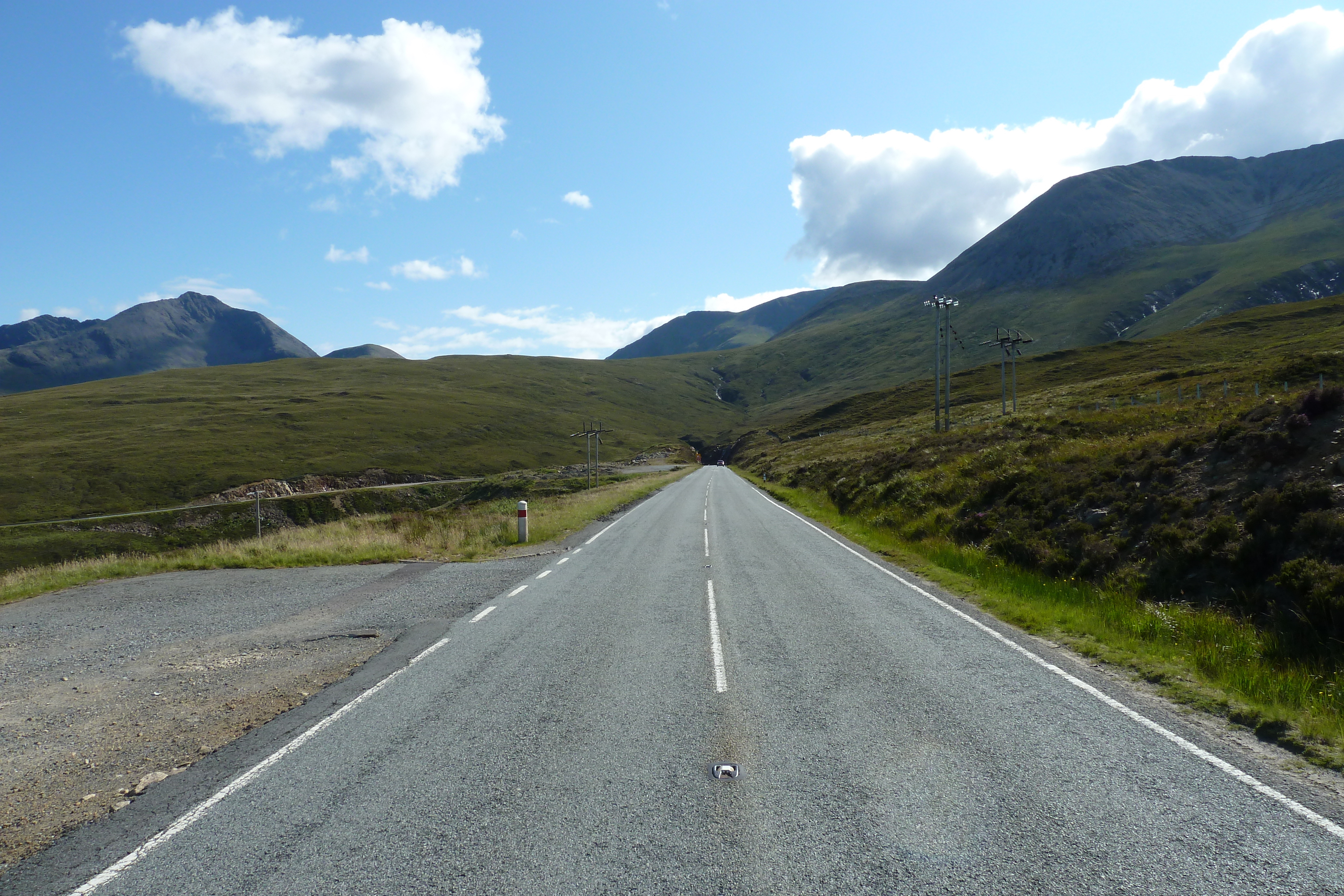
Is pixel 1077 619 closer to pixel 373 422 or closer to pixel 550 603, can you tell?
pixel 550 603

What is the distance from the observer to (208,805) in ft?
15.9

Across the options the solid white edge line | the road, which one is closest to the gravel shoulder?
the solid white edge line

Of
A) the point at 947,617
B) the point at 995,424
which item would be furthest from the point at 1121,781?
the point at 995,424

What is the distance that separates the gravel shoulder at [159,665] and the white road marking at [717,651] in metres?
4.19

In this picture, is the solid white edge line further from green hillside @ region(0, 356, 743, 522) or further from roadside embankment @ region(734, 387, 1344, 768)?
green hillside @ region(0, 356, 743, 522)

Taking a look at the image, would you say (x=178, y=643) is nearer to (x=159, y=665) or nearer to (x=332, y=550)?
(x=159, y=665)

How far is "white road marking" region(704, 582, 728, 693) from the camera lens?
7.34 meters

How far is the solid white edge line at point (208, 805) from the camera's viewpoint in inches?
158

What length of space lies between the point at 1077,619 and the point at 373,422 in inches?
4912

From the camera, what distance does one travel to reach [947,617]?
10.5 m

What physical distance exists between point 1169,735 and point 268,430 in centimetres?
12315

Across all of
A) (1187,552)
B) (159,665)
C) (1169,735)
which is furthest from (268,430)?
(1169,735)

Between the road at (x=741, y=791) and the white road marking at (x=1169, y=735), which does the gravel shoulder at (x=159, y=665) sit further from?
the white road marking at (x=1169, y=735)

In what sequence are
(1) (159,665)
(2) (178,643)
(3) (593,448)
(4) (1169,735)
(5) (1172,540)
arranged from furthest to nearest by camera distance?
1. (3) (593,448)
2. (5) (1172,540)
3. (2) (178,643)
4. (1) (159,665)
5. (4) (1169,735)
